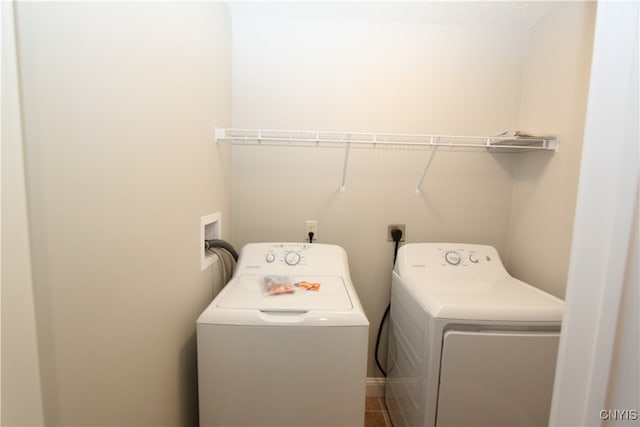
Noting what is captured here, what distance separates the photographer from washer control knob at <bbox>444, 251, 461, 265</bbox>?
4.70ft

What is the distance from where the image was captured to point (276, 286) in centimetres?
115

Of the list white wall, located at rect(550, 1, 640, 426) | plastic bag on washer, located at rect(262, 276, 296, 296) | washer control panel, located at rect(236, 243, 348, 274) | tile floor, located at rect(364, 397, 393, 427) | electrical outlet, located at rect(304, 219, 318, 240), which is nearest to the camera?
white wall, located at rect(550, 1, 640, 426)

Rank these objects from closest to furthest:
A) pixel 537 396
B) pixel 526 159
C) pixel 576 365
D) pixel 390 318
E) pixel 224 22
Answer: pixel 576 365 < pixel 537 396 < pixel 224 22 < pixel 526 159 < pixel 390 318

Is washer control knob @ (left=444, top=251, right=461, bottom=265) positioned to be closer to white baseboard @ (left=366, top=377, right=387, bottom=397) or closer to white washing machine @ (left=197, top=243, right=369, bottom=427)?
white washing machine @ (left=197, top=243, right=369, bottom=427)

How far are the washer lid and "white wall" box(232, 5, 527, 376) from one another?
45 cm

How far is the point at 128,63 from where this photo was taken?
2.27 feet

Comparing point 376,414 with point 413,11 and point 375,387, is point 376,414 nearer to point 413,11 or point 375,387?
point 375,387

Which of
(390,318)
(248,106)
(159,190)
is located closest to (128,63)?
(159,190)

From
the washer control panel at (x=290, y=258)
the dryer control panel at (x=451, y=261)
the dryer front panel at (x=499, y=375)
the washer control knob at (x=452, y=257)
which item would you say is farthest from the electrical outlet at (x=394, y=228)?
the dryer front panel at (x=499, y=375)

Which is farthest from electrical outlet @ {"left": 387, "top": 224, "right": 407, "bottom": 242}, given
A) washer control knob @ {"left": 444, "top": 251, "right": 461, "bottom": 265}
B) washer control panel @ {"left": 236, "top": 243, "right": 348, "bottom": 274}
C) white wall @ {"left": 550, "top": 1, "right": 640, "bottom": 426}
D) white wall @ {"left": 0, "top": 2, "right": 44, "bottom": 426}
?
white wall @ {"left": 0, "top": 2, "right": 44, "bottom": 426}

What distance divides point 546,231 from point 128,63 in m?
1.99

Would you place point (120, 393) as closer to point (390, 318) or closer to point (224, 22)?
point (390, 318)

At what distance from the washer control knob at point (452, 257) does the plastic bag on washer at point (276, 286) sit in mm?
908

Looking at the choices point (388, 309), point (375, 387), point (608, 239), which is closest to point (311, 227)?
point (388, 309)
